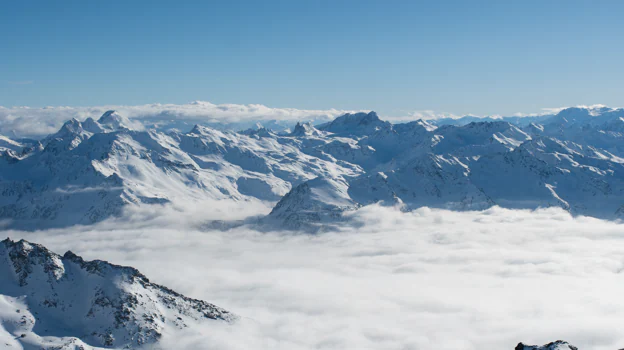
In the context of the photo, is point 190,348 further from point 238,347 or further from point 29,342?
point 29,342

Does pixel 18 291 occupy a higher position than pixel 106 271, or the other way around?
pixel 106 271

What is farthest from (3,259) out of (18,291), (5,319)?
(5,319)

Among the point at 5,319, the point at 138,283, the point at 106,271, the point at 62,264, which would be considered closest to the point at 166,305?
the point at 138,283

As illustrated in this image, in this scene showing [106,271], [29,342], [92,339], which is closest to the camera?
[29,342]

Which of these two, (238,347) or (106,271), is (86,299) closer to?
(106,271)

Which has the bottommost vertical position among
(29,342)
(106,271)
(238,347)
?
(29,342)

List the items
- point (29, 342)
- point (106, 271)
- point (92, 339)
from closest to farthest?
point (29, 342)
point (92, 339)
point (106, 271)

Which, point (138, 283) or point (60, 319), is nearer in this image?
point (60, 319)
